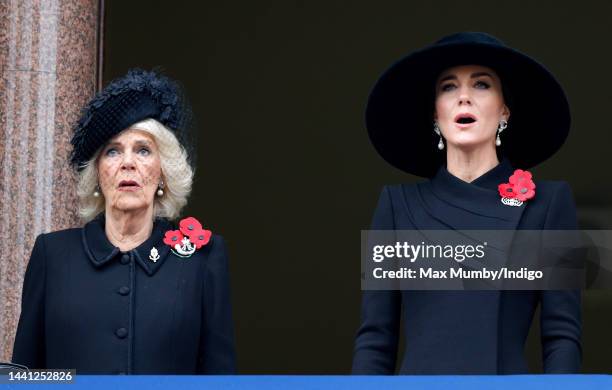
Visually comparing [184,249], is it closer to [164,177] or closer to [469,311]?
[164,177]

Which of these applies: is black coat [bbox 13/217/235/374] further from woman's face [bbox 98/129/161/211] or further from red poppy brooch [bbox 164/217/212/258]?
woman's face [bbox 98/129/161/211]

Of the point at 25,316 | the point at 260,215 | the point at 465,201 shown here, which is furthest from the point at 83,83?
the point at 260,215

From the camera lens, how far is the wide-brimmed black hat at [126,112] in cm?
667

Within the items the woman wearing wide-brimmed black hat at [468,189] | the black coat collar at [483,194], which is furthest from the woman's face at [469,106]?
the black coat collar at [483,194]

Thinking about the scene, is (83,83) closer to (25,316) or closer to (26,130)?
(26,130)

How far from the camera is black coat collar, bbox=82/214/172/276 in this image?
259 inches

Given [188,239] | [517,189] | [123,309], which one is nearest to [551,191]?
[517,189]

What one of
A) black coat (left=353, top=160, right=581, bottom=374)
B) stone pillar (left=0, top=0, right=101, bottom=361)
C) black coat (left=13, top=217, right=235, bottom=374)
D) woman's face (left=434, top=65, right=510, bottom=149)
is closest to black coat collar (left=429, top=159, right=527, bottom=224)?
black coat (left=353, top=160, right=581, bottom=374)

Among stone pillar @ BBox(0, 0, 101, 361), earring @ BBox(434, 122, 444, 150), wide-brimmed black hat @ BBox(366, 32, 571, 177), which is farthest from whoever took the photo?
stone pillar @ BBox(0, 0, 101, 361)

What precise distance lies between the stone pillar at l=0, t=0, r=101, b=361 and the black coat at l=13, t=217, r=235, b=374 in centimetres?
137

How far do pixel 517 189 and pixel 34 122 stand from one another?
2659mm

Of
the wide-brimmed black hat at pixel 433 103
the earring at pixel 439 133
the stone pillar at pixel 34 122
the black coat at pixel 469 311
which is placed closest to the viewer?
the black coat at pixel 469 311

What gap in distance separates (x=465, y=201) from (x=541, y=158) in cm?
44

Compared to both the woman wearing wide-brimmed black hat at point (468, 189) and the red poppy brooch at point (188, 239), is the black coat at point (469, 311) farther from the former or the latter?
the red poppy brooch at point (188, 239)
